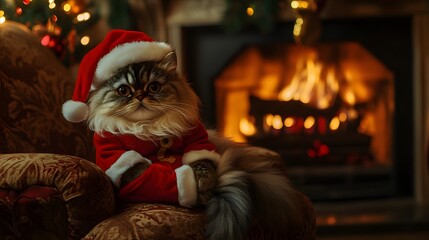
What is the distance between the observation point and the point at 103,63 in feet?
4.72

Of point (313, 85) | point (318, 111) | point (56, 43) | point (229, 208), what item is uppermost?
point (56, 43)

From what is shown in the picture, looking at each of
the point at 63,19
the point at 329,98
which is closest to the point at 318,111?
the point at 329,98

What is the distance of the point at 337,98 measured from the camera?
311 centimetres

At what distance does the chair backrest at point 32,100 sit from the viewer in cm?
161

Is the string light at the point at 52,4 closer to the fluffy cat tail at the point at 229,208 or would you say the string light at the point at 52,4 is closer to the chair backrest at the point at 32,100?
the chair backrest at the point at 32,100

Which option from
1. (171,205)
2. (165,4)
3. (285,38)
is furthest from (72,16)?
(171,205)

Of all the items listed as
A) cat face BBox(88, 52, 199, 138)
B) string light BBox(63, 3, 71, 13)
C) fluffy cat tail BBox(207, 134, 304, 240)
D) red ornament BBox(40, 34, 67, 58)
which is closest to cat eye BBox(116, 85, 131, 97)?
cat face BBox(88, 52, 199, 138)

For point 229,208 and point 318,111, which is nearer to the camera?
point 229,208

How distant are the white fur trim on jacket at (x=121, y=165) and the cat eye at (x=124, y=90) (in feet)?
0.41

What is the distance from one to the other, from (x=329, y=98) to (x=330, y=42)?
25cm

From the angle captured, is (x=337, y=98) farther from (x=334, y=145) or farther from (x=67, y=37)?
(x=67, y=37)

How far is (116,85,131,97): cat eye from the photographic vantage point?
4.64ft

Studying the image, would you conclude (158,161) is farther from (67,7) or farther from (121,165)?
(67,7)

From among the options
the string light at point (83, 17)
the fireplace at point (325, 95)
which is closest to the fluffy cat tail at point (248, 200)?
the string light at point (83, 17)
